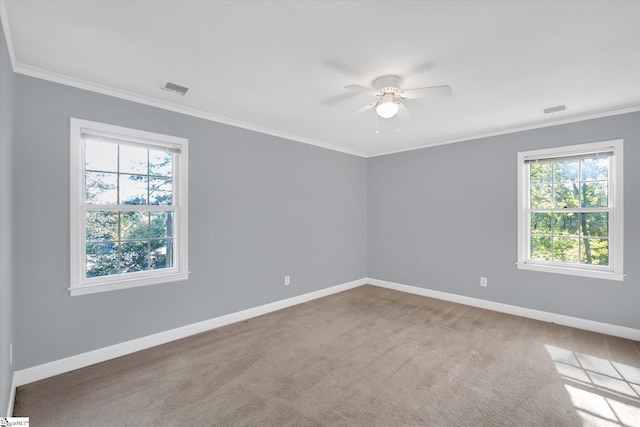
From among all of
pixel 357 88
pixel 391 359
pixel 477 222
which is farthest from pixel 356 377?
pixel 477 222

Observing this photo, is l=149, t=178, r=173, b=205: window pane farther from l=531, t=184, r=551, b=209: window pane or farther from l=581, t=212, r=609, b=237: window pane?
l=581, t=212, r=609, b=237: window pane

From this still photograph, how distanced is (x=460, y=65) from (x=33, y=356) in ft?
13.6

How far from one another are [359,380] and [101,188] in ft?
9.56

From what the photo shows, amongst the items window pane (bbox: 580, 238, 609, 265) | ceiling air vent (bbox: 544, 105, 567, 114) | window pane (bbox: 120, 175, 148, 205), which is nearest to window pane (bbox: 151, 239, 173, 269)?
Result: window pane (bbox: 120, 175, 148, 205)

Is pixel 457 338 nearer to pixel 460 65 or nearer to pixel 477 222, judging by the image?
pixel 477 222

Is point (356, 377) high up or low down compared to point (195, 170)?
down

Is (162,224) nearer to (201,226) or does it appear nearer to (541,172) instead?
(201,226)

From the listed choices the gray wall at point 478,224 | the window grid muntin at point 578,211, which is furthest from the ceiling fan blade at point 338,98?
the window grid muntin at point 578,211

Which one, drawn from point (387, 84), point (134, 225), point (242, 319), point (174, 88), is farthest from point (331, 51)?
point (242, 319)

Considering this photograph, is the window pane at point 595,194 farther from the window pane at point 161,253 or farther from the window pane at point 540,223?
the window pane at point 161,253

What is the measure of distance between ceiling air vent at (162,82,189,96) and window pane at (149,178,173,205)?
938mm

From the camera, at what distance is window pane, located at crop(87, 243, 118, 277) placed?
2.80m

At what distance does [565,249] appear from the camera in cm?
387

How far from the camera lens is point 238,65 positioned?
2400 millimetres
